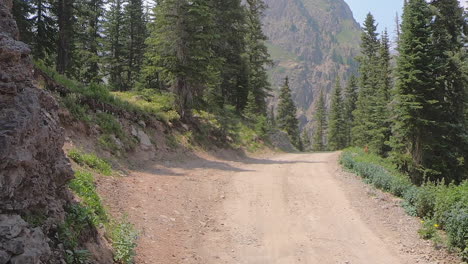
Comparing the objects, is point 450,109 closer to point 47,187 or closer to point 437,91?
point 437,91

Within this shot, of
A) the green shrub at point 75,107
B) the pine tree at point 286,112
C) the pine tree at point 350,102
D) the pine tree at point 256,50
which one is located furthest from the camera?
the pine tree at point 350,102

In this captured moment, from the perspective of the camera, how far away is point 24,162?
14.5 ft

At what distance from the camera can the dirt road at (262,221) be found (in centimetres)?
736

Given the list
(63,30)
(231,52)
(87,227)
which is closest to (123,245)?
(87,227)

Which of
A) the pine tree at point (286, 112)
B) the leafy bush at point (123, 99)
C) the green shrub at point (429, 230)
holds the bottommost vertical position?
the green shrub at point (429, 230)

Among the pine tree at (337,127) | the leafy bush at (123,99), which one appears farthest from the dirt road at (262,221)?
the pine tree at (337,127)

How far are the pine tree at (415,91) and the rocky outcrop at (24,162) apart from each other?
19.1 metres

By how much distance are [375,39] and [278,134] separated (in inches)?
1078

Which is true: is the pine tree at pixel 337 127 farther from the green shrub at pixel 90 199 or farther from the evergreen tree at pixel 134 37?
the green shrub at pixel 90 199

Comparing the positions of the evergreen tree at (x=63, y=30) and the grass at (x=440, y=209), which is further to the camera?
the evergreen tree at (x=63, y=30)

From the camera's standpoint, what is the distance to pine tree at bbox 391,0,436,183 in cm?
2017

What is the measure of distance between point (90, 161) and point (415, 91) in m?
17.8

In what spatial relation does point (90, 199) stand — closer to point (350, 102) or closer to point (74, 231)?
point (74, 231)

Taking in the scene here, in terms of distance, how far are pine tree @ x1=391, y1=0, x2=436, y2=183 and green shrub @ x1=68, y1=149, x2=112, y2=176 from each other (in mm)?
16248
